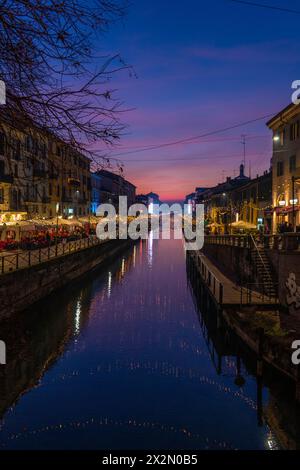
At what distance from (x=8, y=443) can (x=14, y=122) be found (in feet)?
28.7

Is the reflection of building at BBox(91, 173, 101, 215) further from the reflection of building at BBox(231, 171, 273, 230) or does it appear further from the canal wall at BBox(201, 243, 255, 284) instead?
the canal wall at BBox(201, 243, 255, 284)

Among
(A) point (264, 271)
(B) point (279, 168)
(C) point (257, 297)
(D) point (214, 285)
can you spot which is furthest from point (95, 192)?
(C) point (257, 297)

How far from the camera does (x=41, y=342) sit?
20031 millimetres

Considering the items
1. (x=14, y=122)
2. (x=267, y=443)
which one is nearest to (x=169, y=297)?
Answer: (x=267, y=443)

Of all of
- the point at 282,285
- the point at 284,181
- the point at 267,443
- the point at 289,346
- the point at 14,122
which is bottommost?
the point at 267,443

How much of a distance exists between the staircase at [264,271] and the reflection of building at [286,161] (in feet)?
38.9

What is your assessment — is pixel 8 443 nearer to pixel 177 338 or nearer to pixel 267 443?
pixel 267 443

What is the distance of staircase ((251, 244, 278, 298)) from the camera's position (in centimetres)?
2091

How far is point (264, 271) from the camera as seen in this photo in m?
22.6

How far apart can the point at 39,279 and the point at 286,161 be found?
24236 millimetres

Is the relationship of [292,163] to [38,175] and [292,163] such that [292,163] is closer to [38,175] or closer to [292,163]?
[292,163]

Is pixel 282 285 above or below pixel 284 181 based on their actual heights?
below

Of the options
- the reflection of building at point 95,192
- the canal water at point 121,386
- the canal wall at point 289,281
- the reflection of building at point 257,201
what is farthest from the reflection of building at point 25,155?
the reflection of building at point 95,192

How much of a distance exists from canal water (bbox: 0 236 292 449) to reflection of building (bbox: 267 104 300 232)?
14808 millimetres
